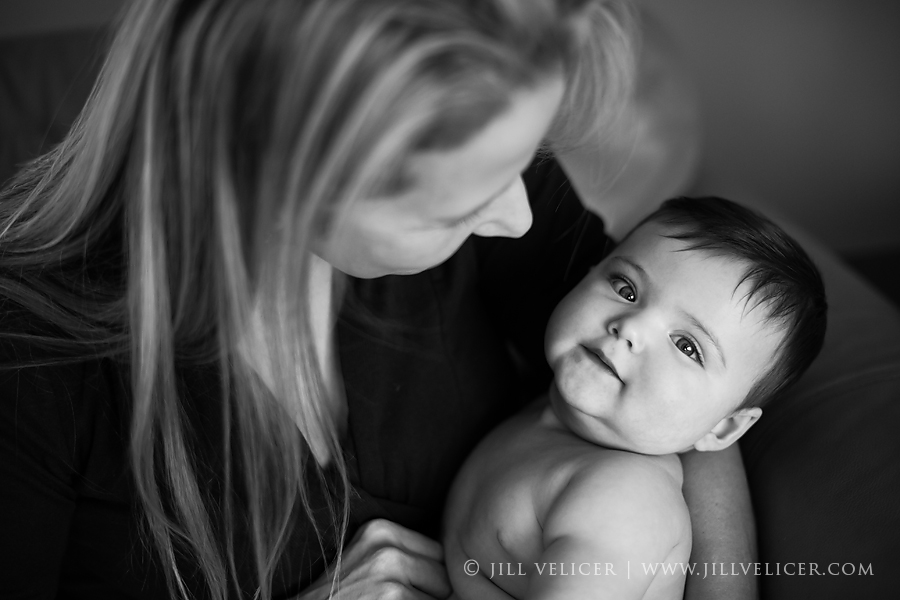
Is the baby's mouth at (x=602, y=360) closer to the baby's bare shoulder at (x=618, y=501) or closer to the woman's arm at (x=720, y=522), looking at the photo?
the baby's bare shoulder at (x=618, y=501)

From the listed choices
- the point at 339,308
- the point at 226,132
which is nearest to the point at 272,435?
the point at 339,308

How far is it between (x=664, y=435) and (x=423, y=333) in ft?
1.00

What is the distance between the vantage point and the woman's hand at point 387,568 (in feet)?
2.67

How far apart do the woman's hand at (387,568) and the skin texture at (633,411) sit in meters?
0.03

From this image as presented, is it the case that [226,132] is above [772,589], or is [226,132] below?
above

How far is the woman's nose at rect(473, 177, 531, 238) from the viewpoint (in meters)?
0.72

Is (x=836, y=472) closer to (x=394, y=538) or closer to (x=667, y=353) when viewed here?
(x=667, y=353)

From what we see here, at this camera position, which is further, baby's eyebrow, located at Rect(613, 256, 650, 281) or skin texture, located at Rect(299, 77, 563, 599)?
baby's eyebrow, located at Rect(613, 256, 650, 281)

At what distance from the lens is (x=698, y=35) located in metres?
1.89

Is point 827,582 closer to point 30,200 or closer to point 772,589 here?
point 772,589

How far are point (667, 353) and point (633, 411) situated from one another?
0.07 meters

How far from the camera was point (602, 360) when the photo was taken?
32.8 inches

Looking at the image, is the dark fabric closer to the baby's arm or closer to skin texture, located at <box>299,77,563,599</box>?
the baby's arm

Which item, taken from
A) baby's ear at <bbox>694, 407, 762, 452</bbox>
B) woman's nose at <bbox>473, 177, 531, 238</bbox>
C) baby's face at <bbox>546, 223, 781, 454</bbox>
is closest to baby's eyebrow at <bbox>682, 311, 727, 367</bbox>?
baby's face at <bbox>546, 223, 781, 454</bbox>
